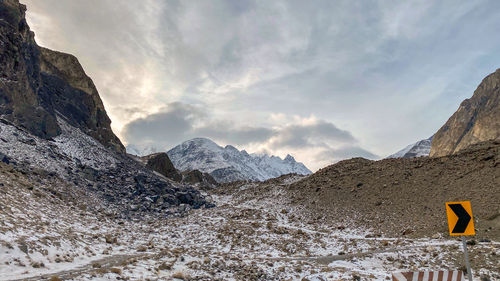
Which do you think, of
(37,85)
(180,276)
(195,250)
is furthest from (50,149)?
(180,276)

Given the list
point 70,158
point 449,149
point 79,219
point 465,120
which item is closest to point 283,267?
point 79,219

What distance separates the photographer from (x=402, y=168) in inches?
1789

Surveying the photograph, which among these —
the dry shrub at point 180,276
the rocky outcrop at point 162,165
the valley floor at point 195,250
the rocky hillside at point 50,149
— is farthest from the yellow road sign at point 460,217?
the rocky outcrop at point 162,165

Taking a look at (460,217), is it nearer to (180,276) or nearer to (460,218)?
(460,218)

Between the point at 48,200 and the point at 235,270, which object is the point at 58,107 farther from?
the point at 235,270

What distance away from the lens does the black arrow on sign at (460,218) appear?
34.1 ft

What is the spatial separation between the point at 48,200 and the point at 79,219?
12.4 ft

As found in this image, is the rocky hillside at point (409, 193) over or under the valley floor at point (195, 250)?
over

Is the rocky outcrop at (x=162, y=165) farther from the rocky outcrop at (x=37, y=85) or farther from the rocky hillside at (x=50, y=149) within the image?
the rocky hillside at (x=50, y=149)

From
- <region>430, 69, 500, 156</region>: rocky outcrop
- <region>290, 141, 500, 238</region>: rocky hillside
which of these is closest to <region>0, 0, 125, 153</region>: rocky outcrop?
<region>290, 141, 500, 238</region>: rocky hillside

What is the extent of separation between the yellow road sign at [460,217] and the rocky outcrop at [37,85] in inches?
2009

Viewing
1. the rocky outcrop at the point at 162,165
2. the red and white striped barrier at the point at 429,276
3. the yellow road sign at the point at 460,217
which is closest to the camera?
the red and white striped barrier at the point at 429,276

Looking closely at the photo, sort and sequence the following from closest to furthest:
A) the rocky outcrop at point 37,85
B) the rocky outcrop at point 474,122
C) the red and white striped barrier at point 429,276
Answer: the red and white striped barrier at point 429,276
the rocky outcrop at point 37,85
the rocky outcrop at point 474,122

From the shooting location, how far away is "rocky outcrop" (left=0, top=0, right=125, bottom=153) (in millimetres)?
43188
